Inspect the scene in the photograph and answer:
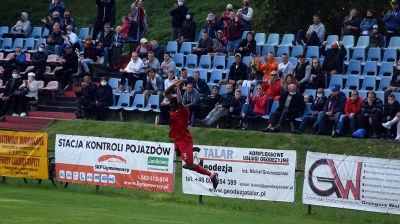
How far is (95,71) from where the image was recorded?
32.9 metres

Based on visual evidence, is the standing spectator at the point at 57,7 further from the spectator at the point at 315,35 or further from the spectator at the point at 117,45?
the spectator at the point at 315,35

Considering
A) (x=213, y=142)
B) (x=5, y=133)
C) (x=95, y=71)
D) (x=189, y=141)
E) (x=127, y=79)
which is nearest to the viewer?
(x=189, y=141)

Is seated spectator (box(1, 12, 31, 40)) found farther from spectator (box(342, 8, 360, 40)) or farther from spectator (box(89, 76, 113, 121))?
spectator (box(342, 8, 360, 40))

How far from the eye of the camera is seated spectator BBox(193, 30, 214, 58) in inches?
1208

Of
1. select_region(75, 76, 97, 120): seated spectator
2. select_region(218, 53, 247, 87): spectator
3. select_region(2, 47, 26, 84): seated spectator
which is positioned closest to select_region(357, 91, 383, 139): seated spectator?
select_region(218, 53, 247, 87): spectator

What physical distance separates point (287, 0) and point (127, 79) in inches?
298

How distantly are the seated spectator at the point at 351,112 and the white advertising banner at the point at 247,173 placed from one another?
467cm

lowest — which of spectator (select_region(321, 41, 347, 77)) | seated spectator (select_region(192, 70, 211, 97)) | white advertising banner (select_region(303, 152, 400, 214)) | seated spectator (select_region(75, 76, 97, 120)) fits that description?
white advertising banner (select_region(303, 152, 400, 214))

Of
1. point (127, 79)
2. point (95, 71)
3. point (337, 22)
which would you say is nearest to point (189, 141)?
point (127, 79)

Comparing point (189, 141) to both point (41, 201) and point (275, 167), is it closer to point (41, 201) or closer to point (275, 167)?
point (275, 167)

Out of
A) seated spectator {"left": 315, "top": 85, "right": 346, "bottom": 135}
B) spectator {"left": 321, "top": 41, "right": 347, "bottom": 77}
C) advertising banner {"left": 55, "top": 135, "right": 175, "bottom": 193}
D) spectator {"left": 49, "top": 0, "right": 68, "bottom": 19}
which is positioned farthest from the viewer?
spectator {"left": 49, "top": 0, "right": 68, "bottom": 19}

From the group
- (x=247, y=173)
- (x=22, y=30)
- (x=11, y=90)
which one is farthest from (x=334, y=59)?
(x=22, y=30)

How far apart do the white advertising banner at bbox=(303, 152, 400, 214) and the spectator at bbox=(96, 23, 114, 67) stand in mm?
14692

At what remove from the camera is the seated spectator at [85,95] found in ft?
97.7
